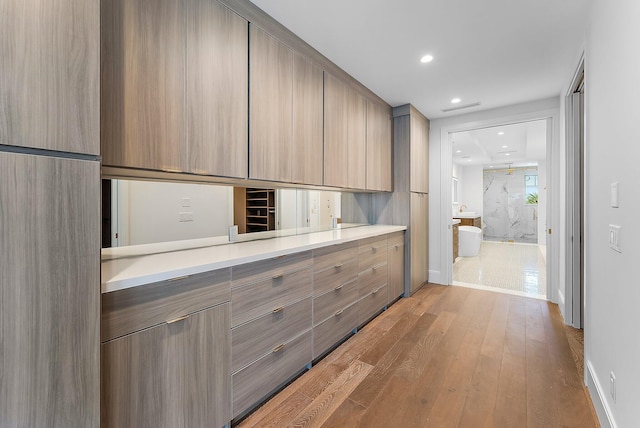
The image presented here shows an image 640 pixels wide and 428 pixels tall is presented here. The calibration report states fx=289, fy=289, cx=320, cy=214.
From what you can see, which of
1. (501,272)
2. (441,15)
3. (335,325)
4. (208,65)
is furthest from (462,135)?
(208,65)

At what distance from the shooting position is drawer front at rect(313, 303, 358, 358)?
6.91 ft

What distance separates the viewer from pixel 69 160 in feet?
3.02

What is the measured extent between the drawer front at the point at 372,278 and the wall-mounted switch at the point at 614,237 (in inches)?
66.2

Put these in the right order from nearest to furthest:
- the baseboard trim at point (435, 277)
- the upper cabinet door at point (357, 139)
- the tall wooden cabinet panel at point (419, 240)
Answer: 1. the upper cabinet door at point (357, 139)
2. the tall wooden cabinet panel at point (419, 240)
3. the baseboard trim at point (435, 277)

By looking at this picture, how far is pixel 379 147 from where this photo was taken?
3.46 metres

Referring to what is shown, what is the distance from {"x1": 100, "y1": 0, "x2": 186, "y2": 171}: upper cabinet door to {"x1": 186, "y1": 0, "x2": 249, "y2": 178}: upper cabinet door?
0.21 ft

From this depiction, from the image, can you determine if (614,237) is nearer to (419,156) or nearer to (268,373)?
(268,373)

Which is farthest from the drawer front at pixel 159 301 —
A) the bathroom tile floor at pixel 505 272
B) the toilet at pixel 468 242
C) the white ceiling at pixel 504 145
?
the toilet at pixel 468 242

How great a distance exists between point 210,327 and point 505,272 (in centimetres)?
500

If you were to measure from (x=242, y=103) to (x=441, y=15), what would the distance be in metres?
1.45

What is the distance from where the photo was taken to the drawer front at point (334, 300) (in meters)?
2.10

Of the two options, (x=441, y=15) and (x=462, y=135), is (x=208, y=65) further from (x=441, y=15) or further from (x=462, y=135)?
(x=462, y=135)

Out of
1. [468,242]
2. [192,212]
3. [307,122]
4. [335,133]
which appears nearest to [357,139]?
[335,133]

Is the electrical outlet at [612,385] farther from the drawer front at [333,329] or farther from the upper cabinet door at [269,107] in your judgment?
the upper cabinet door at [269,107]
